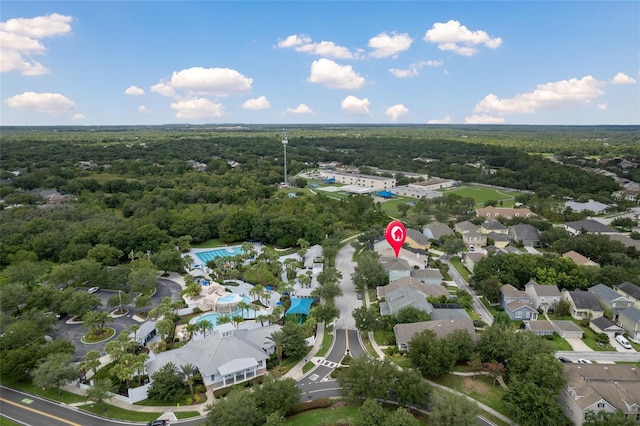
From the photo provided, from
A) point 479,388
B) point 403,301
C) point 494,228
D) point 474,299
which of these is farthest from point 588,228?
point 479,388

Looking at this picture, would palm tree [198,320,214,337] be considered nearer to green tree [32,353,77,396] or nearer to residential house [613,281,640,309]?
green tree [32,353,77,396]

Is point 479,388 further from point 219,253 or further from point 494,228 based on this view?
point 219,253

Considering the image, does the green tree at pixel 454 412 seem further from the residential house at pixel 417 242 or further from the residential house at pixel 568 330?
the residential house at pixel 417 242

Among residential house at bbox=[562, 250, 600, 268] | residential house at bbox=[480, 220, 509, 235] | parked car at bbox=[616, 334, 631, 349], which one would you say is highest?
residential house at bbox=[480, 220, 509, 235]

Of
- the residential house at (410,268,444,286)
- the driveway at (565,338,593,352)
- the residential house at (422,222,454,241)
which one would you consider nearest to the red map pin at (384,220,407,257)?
the residential house at (410,268,444,286)

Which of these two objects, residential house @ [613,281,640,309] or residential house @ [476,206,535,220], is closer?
residential house @ [613,281,640,309]

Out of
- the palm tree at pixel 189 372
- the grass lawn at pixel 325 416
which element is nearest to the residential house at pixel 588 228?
the grass lawn at pixel 325 416
